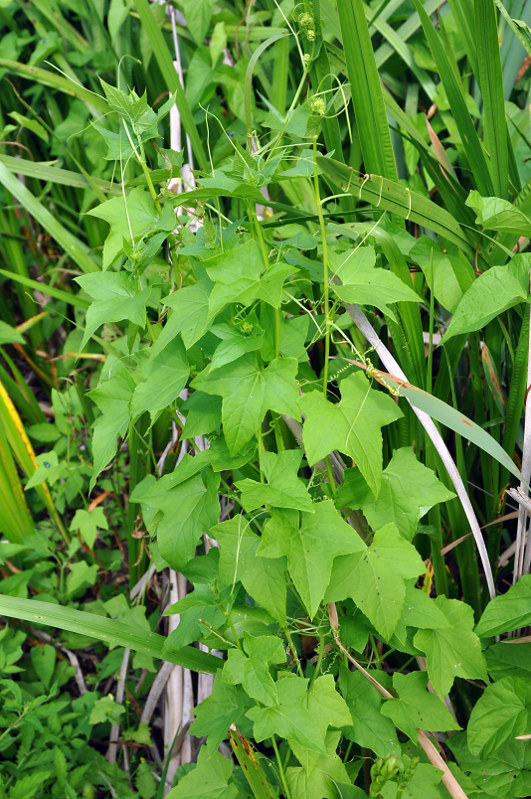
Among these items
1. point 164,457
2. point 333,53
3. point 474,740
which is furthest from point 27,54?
point 474,740

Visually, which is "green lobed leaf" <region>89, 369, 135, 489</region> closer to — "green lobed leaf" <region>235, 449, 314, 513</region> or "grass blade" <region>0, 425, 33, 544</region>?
"green lobed leaf" <region>235, 449, 314, 513</region>

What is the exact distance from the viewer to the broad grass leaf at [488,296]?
0.87m

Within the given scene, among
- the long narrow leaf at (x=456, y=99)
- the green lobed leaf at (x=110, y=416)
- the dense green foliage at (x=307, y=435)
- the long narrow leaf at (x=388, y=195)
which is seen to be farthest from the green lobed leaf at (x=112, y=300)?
the long narrow leaf at (x=456, y=99)

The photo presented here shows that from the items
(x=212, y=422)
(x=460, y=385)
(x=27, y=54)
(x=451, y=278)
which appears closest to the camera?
(x=212, y=422)

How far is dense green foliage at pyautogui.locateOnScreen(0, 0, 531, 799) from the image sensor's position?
781 millimetres

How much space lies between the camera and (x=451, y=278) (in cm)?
101

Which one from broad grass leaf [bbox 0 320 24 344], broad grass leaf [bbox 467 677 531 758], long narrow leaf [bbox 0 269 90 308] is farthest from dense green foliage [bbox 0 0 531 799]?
broad grass leaf [bbox 0 320 24 344]

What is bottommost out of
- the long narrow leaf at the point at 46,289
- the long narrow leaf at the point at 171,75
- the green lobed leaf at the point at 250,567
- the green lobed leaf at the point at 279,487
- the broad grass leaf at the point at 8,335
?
the green lobed leaf at the point at 250,567

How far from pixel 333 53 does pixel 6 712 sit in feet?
4.64

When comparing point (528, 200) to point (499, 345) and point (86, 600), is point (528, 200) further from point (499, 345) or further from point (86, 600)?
point (86, 600)

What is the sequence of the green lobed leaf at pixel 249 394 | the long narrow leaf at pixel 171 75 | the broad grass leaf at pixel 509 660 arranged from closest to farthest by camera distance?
the green lobed leaf at pixel 249 394 → the broad grass leaf at pixel 509 660 → the long narrow leaf at pixel 171 75

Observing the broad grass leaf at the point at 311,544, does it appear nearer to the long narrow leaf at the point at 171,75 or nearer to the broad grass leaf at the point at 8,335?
the long narrow leaf at the point at 171,75

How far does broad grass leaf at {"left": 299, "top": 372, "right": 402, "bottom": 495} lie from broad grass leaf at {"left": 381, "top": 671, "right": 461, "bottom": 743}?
34 cm

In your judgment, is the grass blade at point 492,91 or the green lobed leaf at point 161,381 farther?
the grass blade at point 492,91
